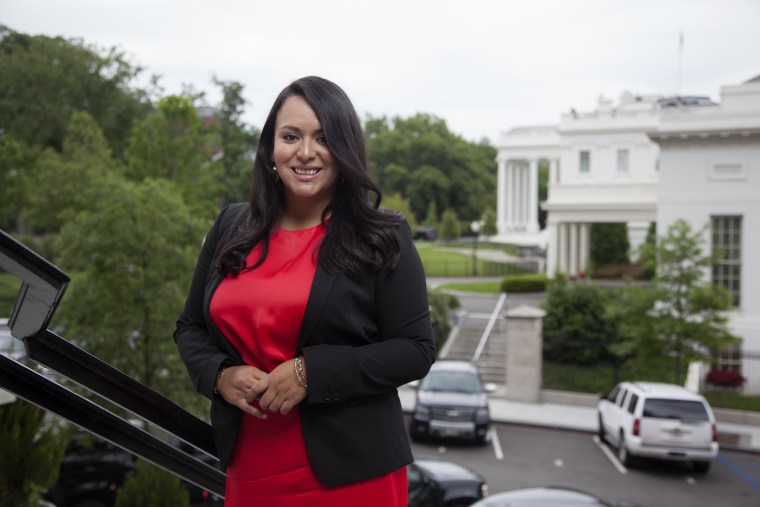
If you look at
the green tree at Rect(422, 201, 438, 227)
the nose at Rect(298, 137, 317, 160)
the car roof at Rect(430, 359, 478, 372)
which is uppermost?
the green tree at Rect(422, 201, 438, 227)

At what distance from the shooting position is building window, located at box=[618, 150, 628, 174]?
4372cm

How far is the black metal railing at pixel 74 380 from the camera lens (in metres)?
1.64

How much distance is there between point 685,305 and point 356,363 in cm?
2019

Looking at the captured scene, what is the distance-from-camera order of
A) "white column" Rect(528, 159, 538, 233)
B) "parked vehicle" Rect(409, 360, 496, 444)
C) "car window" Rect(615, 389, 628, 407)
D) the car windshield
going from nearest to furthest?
"car window" Rect(615, 389, 628, 407)
"parked vehicle" Rect(409, 360, 496, 444)
the car windshield
"white column" Rect(528, 159, 538, 233)

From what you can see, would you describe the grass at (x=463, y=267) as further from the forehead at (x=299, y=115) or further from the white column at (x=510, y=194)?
the forehead at (x=299, y=115)

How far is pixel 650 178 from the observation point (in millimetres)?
42625

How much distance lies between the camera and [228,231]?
2.45 metres

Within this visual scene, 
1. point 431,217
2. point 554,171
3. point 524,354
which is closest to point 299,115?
point 524,354

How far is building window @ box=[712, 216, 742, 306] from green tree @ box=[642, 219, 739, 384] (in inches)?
202

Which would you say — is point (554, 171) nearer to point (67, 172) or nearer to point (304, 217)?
point (67, 172)

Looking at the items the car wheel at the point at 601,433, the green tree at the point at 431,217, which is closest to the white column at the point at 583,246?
the car wheel at the point at 601,433

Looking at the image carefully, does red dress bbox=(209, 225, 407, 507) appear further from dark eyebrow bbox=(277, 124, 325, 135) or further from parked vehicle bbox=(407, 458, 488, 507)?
parked vehicle bbox=(407, 458, 488, 507)

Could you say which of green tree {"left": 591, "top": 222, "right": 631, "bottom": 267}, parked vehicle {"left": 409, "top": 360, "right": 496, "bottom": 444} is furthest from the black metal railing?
green tree {"left": 591, "top": 222, "right": 631, "bottom": 267}

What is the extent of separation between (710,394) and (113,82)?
35161mm
